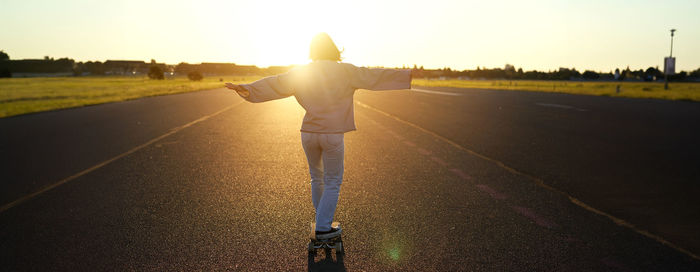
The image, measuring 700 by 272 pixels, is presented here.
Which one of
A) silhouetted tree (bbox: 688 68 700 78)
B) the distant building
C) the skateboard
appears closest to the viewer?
the skateboard

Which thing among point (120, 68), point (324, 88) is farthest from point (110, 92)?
point (120, 68)

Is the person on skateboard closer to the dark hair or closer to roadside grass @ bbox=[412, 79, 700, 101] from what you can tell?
the dark hair

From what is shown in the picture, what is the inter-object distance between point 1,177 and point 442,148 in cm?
747

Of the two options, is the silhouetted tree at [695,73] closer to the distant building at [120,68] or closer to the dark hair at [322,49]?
the dark hair at [322,49]

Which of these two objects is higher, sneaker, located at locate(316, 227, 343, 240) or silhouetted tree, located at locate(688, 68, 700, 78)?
silhouetted tree, located at locate(688, 68, 700, 78)

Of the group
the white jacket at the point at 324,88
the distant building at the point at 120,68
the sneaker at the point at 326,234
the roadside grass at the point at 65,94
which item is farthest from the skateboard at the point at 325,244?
the distant building at the point at 120,68

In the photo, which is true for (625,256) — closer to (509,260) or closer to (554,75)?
(509,260)

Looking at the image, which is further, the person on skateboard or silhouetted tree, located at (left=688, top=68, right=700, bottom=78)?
silhouetted tree, located at (left=688, top=68, right=700, bottom=78)

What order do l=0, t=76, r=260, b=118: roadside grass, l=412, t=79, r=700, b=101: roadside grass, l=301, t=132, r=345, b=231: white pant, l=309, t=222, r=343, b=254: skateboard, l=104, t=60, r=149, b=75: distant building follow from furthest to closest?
l=104, t=60, r=149, b=75: distant building
l=412, t=79, r=700, b=101: roadside grass
l=0, t=76, r=260, b=118: roadside grass
l=309, t=222, r=343, b=254: skateboard
l=301, t=132, r=345, b=231: white pant

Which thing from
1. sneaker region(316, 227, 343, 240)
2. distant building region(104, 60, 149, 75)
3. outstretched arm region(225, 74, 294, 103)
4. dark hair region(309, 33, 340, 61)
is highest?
distant building region(104, 60, 149, 75)

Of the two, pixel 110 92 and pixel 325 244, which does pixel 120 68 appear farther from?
pixel 325 244

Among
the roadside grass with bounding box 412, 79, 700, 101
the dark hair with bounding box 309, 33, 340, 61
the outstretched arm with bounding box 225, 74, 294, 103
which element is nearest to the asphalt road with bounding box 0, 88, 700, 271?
the outstretched arm with bounding box 225, 74, 294, 103

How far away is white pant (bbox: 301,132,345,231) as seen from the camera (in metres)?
3.64

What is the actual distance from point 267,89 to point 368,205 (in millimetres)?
2098
